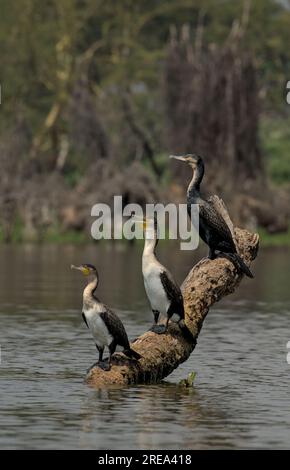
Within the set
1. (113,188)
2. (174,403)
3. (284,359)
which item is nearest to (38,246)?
(113,188)

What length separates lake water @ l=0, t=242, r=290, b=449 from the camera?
726 inches

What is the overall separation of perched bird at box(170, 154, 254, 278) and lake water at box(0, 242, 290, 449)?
221cm

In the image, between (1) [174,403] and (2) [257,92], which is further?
(2) [257,92]

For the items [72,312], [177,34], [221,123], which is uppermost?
[177,34]

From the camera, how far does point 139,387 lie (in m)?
22.5

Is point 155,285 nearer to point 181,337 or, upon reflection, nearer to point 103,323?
point 103,323

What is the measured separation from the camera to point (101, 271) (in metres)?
53.0

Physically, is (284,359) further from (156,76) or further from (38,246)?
(156,76)

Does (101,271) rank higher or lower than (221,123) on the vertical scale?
lower

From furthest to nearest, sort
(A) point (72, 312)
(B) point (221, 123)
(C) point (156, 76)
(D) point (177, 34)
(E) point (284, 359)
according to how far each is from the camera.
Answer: (D) point (177, 34), (C) point (156, 76), (B) point (221, 123), (A) point (72, 312), (E) point (284, 359)

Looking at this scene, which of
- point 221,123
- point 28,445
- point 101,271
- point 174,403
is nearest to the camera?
point 28,445

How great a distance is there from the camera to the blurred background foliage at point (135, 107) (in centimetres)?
8194

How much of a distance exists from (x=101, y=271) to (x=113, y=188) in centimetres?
2588

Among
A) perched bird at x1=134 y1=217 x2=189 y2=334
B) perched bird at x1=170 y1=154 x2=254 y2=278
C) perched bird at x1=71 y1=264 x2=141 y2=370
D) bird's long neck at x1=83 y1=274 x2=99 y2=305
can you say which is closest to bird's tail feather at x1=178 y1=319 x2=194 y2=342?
perched bird at x1=134 y1=217 x2=189 y2=334
